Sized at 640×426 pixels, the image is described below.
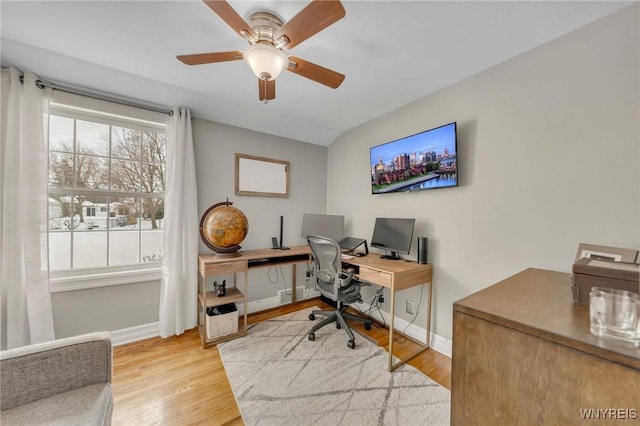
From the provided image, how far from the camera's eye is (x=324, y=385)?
65.4 inches

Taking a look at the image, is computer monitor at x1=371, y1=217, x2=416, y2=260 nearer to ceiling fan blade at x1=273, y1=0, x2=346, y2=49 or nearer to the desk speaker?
the desk speaker

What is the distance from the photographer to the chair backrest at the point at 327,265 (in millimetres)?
2152

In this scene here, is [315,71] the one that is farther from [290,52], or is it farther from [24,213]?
[24,213]

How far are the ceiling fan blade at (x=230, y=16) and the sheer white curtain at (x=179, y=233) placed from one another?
147 cm

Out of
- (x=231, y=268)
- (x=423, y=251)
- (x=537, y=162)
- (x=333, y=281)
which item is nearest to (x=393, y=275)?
(x=423, y=251)

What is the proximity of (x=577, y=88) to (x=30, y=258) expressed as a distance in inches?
157

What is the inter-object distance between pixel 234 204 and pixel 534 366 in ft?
9.01

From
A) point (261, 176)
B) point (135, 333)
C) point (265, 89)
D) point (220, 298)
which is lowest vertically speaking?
point (135, 333)

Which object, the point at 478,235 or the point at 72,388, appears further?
the point at 478,235

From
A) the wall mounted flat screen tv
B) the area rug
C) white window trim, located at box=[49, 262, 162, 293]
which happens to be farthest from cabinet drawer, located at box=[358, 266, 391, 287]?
white window trim, located at box=[49, 262, 162, 293]

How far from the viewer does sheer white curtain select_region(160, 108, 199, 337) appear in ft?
7.42

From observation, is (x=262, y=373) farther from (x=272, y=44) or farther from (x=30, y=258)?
(x=272, y=44)

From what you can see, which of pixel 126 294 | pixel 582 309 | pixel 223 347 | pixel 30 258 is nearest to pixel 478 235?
pixel 582 309

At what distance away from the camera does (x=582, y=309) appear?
86cm
